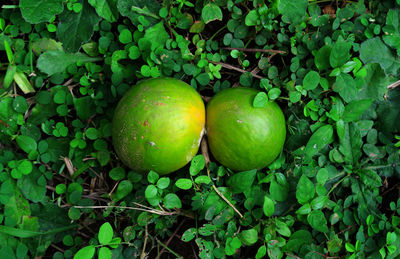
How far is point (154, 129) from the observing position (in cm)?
213

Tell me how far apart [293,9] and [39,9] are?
1.89 metres

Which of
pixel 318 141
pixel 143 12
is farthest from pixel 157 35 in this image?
pixel 318 141

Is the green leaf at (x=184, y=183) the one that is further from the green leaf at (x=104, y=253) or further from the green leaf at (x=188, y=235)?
the green leaf at (x=104, y=253)

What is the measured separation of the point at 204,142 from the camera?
2520 millimetres

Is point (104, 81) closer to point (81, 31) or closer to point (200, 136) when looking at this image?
point (81, 31)

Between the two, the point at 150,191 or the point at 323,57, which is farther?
the point at 323,57

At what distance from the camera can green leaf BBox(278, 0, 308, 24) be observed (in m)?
2.57

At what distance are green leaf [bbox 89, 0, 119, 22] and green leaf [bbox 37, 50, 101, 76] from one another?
13.5 inches

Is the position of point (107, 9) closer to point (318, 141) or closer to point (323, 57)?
point (323, 57)

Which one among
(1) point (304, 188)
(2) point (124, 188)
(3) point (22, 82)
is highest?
(3) point (22, 82)

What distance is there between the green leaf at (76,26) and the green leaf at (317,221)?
82.8 inches

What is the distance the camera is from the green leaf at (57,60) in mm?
2722

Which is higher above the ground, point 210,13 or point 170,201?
point 210,13

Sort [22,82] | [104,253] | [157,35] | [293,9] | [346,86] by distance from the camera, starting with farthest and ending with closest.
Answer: [22,82] < [157,35] < [293,9] < [346,86] < [104,253]
